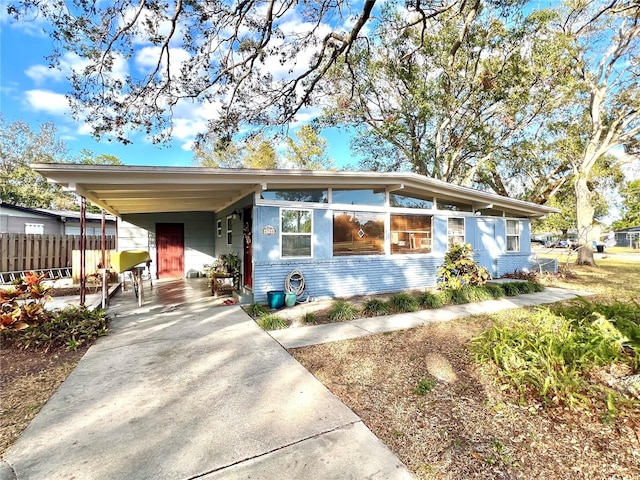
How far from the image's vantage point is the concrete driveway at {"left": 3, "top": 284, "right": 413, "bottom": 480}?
200 cm

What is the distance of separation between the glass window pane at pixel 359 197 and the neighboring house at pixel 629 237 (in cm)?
3938

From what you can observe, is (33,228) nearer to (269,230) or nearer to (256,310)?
(269,230)

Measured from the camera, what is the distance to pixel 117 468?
1989 millimetres

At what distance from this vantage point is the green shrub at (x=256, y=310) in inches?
232

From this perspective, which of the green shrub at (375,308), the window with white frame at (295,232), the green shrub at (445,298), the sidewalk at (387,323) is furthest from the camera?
the green shrub at (445,298)

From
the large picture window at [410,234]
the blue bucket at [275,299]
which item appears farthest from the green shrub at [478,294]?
the blue bucket at [275,299]

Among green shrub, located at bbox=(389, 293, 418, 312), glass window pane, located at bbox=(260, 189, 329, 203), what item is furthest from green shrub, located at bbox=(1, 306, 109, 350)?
green shrub, located at bbox=(389, 293, 418, 312)

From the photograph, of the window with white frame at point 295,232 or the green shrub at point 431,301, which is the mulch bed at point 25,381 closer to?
the window with white frame at point 295,232

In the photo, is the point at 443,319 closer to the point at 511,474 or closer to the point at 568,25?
the point at 511,474

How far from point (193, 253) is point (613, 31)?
19.9 metres

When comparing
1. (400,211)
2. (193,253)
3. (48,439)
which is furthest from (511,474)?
(193,253)

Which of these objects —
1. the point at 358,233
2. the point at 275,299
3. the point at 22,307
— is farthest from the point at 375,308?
the point at 22,307

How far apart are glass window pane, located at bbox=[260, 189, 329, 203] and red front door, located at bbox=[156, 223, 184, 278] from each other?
235 inches

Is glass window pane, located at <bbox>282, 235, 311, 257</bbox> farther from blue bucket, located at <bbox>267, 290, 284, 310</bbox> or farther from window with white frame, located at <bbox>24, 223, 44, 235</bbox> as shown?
window with white frame, located at <bbox>24, 223, 44, 235</bbox>
